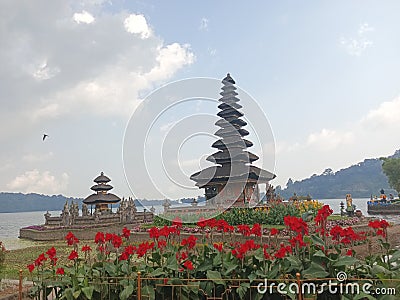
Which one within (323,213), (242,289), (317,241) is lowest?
(242,289)

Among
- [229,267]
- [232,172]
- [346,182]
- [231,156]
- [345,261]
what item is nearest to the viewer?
[345,261]

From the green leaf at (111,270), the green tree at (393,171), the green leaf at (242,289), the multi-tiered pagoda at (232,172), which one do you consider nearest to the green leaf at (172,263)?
the green leaf at (111,270)

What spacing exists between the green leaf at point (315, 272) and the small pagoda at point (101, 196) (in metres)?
30.6

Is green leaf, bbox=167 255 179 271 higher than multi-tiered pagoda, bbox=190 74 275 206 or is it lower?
lower

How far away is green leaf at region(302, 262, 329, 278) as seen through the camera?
4395 millimetres

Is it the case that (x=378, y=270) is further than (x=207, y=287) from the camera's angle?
No

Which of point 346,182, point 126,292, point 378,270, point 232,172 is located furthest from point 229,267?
point 346,182

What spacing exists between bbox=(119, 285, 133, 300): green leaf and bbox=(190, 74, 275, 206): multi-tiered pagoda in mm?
19067

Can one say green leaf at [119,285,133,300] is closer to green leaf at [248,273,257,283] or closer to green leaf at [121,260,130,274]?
green leaf at [121,260,130,274]

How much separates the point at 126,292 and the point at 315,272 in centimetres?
243

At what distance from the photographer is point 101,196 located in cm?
3425

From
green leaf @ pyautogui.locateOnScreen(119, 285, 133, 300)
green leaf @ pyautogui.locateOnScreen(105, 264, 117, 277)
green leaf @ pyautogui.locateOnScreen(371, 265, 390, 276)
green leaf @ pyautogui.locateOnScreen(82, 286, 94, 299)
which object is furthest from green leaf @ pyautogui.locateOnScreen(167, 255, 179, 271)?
green leaf @ pyautogui.locateOnScreen(371, 265, 390, 276)

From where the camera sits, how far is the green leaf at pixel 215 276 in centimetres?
482

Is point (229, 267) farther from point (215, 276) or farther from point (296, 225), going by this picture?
point (296, 225)
